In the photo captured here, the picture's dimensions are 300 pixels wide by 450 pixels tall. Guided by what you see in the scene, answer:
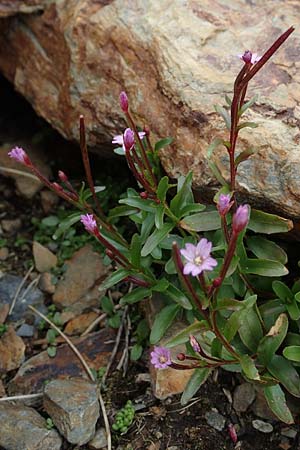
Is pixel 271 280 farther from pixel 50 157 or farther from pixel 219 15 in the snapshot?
pixel 50 157

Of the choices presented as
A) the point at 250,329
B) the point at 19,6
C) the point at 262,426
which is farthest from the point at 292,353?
the point at 19,6

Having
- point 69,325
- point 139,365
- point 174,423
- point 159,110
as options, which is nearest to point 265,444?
point 174,423

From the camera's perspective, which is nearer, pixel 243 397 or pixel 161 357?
pixel 161 357

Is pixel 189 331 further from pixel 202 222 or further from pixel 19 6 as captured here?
pixel 19 6

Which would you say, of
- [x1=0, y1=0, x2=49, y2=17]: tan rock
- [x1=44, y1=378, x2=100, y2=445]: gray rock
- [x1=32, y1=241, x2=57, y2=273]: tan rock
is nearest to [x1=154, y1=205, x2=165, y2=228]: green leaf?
[x1=44, y1=378, x2=100, y2=445]: gray rock

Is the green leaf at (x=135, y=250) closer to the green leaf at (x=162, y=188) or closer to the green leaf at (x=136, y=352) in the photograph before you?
the green leaf at (x=162, y=188)

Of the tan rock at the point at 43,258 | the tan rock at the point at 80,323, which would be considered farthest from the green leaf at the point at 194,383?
the tan rock at the point at 43,258

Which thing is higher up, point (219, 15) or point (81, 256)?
point (219, 15)
